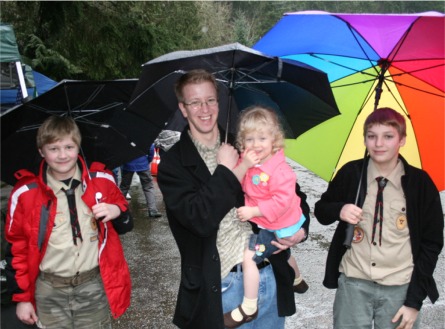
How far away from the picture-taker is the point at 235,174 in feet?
7.54

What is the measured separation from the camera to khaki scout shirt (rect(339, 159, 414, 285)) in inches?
107

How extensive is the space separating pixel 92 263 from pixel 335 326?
162 centimetres

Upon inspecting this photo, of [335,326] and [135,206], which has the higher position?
[335,326]

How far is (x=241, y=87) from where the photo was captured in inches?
119

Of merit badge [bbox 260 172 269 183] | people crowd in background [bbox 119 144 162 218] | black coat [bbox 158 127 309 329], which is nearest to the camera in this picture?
black coat [bbox 158 127 309 329]

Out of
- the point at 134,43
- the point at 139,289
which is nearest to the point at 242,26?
the point at 134,43

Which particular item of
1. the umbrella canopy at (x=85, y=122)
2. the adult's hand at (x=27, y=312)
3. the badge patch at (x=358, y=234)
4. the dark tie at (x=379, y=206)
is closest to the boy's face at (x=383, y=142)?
the dark tie at (x=379, y=206)

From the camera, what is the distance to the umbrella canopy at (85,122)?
2.62 meters

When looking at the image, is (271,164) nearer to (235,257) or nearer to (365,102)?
(235,257)

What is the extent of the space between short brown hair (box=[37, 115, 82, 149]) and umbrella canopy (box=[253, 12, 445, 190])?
1.40 meters

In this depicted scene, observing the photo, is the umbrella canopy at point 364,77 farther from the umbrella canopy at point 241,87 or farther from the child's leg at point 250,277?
the child's leg at point 250,277

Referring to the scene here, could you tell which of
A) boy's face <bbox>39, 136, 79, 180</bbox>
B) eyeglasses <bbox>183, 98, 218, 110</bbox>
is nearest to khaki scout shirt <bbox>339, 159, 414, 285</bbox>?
eyeglasses <bbox>183, 98, 218, 110</bbox>

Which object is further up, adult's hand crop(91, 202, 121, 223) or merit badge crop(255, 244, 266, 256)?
adult's hand crop(91, 202, 121, 223)

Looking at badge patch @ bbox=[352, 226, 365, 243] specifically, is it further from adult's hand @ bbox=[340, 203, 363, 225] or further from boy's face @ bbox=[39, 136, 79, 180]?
boy's face @ bbox=[39, 136, 79, 180]
